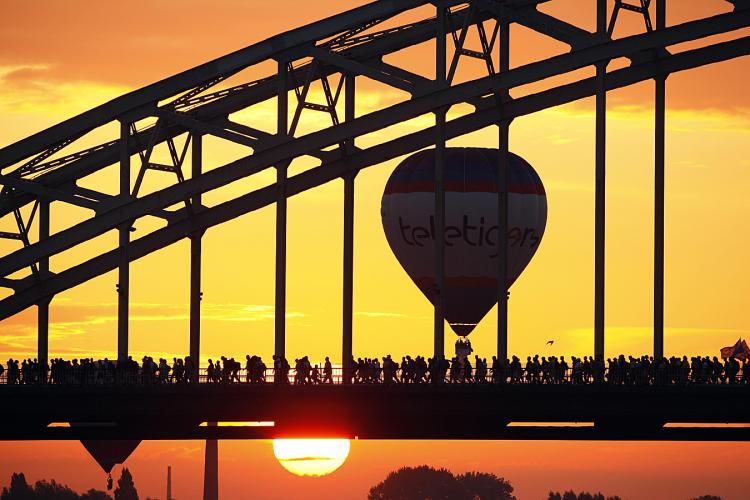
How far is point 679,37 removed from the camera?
80062 mm

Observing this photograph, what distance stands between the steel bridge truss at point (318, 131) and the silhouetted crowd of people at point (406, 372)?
13.6ft

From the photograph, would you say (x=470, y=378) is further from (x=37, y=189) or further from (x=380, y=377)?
(x=37, y=189)

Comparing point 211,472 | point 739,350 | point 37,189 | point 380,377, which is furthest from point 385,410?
point 211,472

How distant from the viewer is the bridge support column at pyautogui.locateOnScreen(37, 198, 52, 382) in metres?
90.4

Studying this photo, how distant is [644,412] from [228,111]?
20594mm

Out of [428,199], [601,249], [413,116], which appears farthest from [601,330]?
[428,199]

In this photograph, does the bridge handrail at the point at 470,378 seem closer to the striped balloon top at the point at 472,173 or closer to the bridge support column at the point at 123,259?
the bridge support column at the point at 123,259

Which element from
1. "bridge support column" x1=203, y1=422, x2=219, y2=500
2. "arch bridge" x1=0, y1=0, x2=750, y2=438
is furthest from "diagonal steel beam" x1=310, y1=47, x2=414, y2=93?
"bridge support column" x1=203, y1=422, x2=219, y2=500

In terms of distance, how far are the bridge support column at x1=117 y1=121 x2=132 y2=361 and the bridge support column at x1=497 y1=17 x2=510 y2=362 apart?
12019 millimetres

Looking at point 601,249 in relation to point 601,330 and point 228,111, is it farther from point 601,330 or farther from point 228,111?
point 228,111

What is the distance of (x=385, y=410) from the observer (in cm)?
7738

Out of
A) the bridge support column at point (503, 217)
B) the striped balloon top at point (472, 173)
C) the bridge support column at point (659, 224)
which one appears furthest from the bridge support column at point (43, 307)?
the bridge support column at point (659, 224)

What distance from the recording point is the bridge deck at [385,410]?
2968 inches

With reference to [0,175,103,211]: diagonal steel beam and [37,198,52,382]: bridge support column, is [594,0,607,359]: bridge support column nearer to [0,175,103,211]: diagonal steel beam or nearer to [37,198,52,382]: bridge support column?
[0,175,103,211]: diagonal steel beam
